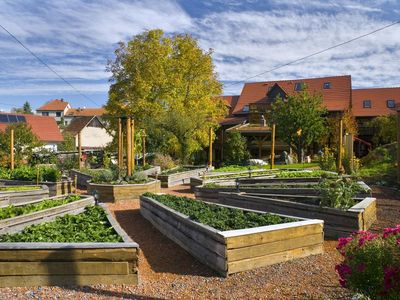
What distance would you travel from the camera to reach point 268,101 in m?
36.9

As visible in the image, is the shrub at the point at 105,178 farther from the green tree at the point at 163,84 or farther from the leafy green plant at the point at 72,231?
the green tree at the point at 163,84

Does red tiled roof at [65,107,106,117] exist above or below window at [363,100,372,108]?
above

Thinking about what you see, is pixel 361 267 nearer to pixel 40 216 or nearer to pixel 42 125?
pixel 40 216

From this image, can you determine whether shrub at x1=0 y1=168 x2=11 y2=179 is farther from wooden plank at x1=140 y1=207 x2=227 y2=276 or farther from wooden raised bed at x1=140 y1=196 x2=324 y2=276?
wooden raised bed at x1=140 y1=196 x2=324 y2=276

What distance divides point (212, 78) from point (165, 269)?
23413 mm

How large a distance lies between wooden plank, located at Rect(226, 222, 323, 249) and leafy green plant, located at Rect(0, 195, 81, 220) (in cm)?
397

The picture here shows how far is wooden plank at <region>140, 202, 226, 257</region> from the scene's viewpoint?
525 centimetres

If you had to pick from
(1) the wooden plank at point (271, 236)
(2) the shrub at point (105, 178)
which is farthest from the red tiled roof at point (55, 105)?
(1) the wooden plank at point (271, 236)

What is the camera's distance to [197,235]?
5941mm

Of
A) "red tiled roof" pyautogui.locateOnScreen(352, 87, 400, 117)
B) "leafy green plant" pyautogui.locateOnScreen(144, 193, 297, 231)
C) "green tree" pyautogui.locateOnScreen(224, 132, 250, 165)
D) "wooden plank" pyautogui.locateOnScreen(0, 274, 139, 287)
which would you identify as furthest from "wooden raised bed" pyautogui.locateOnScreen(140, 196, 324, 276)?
"red tiled roof" pyautogui.locateOnScreen(352, 87, 400, 117)

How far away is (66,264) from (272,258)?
262 centimetres

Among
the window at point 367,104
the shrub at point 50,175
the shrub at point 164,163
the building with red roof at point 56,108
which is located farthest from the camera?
the building with red roof at point 56,108

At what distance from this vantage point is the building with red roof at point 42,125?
1646 inches

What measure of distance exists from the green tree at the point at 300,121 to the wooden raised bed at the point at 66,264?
75.4ft
